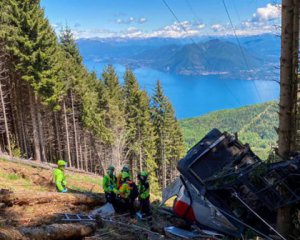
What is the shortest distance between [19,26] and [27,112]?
1110 centimetres

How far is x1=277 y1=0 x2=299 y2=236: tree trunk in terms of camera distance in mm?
6020

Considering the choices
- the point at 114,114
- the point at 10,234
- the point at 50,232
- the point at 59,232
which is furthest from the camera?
the point at 114,114

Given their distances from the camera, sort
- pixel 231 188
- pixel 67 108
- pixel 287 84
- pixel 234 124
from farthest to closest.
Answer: pixel 234 124 → pixel 67 108 → pixel 231 188 → pixel 287 84

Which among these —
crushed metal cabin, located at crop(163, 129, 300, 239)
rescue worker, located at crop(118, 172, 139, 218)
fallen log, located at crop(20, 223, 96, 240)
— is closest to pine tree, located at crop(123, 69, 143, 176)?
rescue worker, located at crop(118, 172, 139, 218)

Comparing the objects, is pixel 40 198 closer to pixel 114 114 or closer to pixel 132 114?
pixel 114 114

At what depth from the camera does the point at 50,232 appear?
5.72 m

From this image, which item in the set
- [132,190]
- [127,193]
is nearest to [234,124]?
[132,190]

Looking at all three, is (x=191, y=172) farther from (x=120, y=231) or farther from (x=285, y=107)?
(x=285, y=107)

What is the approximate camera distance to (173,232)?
25.9ft

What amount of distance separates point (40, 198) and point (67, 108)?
106 ft

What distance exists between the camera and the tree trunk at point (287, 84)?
602cm

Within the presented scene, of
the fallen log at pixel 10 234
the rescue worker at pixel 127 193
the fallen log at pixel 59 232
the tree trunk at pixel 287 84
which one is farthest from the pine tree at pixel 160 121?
the fallen log at pixel 10 234

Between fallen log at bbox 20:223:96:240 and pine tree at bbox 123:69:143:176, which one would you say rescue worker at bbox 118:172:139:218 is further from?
pine tree at bbox 123:69:143:176

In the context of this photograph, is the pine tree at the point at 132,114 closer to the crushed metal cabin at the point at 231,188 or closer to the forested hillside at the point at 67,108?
the forested hillside at the point at 67,108
